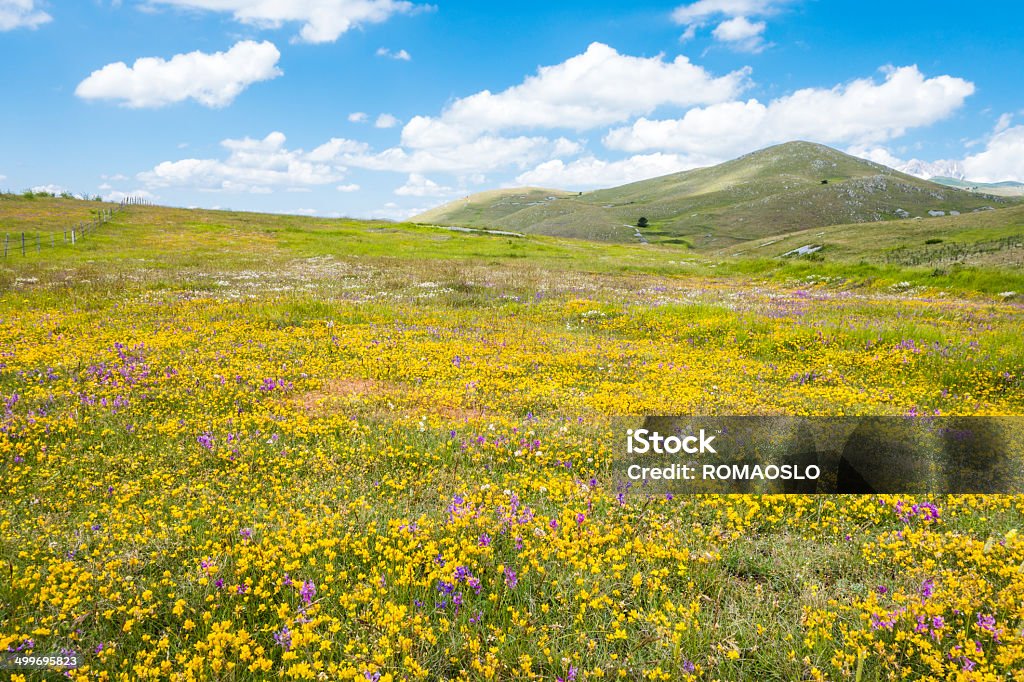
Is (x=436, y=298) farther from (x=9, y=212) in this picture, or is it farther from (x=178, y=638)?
(x=9, y=212)

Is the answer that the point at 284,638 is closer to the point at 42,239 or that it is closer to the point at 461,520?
the point at 461,520

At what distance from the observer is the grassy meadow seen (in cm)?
423

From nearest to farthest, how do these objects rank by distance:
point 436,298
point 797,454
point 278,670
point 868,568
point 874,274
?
1. point 278,670
2. point 868,568
3. point 797,454
4. point 436,298
5. point 874,274

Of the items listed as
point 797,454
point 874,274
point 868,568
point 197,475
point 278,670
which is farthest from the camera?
point 874,274

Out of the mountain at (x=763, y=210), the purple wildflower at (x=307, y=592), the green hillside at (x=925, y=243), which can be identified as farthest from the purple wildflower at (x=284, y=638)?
the mountain at (x=763, y=210)

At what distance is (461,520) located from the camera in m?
5.84

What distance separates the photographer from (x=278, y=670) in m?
4.13

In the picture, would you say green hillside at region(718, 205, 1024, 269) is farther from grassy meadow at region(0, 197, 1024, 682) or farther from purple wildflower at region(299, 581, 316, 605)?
purple wildflower at region(299, 581, 316, 605)

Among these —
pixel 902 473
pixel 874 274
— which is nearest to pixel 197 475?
pixel 902 473

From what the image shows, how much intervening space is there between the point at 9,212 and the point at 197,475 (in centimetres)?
7858

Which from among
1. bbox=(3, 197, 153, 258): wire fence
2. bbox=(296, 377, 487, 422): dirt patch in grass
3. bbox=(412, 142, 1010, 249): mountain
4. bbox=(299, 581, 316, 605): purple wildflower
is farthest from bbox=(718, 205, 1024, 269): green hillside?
bbox=(3, 197, 153, 258): wire fence

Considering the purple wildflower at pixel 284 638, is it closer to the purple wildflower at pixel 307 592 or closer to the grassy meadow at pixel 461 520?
the grassy meadow at pixel 461 520

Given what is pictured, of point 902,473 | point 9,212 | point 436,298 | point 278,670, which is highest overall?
point 9,212

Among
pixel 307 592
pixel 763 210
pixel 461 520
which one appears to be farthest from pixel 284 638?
pixel 763 210
